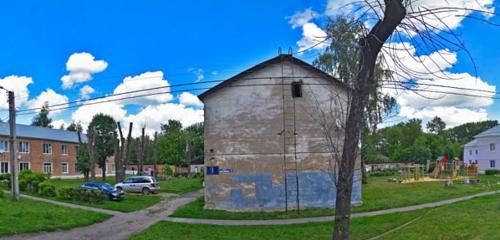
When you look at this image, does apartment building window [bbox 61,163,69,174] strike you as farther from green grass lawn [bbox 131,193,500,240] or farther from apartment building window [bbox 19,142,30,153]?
green grass lawn [bbox 131,193,500,240]

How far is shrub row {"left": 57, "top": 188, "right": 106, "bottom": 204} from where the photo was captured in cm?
3062

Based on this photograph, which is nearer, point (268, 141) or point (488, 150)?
point (268, 141)

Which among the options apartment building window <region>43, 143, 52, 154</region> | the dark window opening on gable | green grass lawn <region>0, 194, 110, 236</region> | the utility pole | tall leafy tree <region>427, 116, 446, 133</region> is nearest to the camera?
green grass lawn <region>0, 194, 110, 236</region>

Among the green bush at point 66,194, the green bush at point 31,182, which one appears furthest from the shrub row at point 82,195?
the green bush at point 31,182

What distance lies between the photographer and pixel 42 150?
213 feet

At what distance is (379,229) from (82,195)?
2147 cm

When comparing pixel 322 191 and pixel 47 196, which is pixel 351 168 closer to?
pixel 322 191

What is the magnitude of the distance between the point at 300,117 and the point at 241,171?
184 inches

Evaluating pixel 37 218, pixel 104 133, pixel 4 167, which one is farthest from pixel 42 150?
pixel 37 218

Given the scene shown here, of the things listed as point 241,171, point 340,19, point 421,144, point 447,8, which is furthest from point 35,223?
point 421,144

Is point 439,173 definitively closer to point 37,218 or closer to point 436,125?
point 37,218

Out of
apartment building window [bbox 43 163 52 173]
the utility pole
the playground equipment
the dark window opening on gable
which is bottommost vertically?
the playground equipment

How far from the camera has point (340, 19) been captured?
782cm

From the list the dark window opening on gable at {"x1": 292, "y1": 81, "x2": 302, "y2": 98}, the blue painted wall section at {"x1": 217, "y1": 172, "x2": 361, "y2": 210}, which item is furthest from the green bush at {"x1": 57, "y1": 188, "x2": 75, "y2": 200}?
the dark window opening on gable at {"x1": 292, "y1": 81, "x2": 302, "y2": 98}
